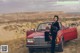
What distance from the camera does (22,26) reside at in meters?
15.6

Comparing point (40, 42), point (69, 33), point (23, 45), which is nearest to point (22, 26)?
point (23, 45)

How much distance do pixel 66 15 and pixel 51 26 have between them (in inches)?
29.3

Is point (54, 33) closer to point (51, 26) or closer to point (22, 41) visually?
point (51, 26)

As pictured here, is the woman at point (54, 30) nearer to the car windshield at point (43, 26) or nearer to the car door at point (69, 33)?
the car windshield at point (43, 26)


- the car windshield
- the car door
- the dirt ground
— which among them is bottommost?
the dirt ground

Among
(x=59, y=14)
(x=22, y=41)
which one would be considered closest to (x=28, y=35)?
(x=22, y=41)

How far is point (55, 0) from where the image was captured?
15.6 metres

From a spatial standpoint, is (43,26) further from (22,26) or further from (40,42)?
(22,26)

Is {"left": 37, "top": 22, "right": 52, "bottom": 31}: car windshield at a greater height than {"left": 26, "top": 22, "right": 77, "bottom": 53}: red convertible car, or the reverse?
{"left": 37, "top": 22, "right": 52, "bottom": 31}: car windshield

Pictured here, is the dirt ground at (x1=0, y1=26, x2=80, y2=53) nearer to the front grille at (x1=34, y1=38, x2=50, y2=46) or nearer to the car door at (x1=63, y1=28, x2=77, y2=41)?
the car door at (x1=63, y1=28, x2=77, y2=41)

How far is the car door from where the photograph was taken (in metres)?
A: 15.4

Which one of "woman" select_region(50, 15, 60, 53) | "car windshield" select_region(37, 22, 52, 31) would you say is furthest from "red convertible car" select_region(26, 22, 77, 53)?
"woman" select_region(50, 15, 60, 53)

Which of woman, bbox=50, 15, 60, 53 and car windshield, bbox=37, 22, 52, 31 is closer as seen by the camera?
woman, bbox=50, 15, 60, 53

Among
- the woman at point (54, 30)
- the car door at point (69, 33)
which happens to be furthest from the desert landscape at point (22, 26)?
the woman at point (54, 30)
